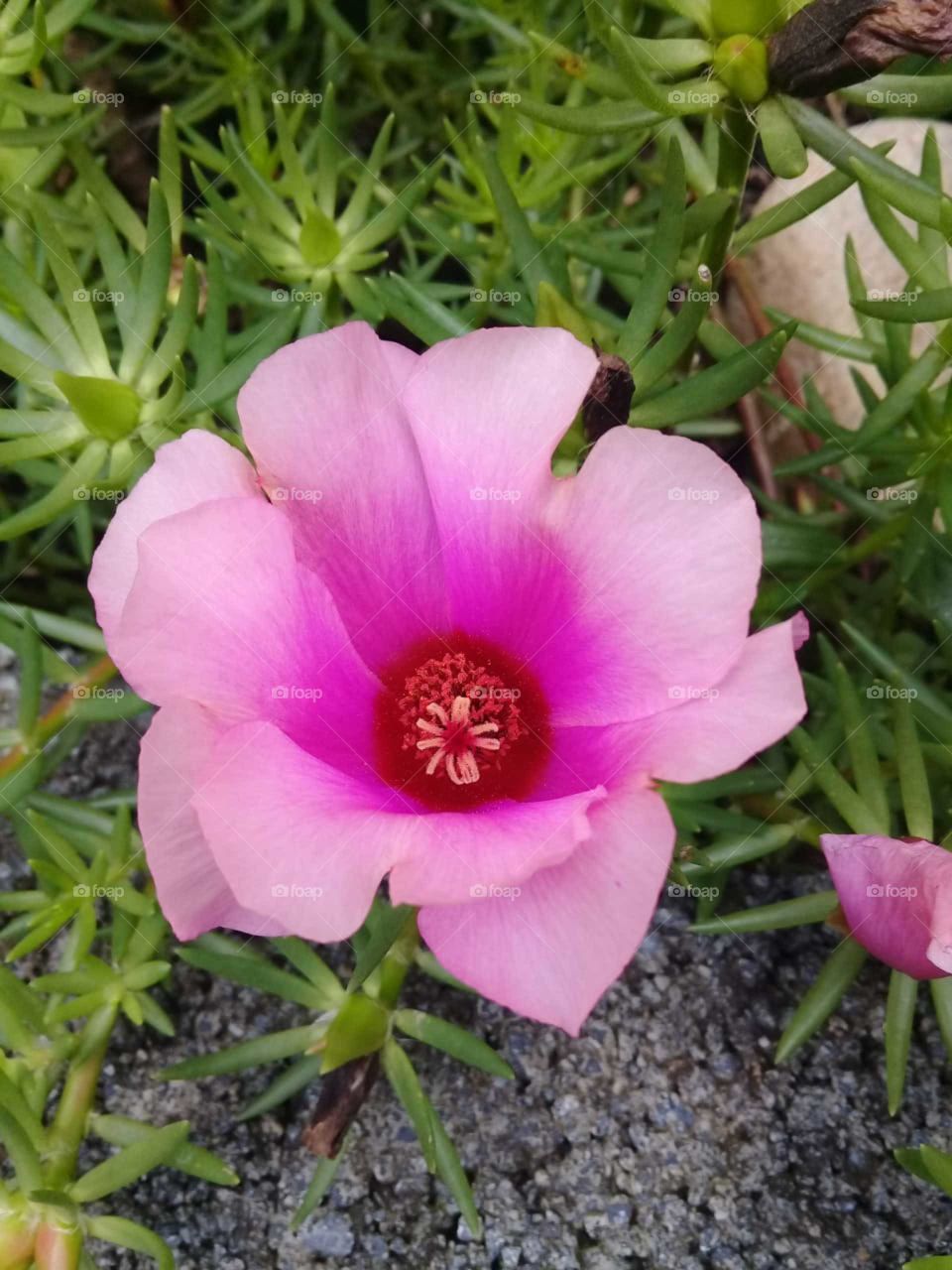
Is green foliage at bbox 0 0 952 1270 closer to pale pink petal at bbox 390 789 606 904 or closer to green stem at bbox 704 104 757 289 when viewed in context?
green stem at bbox 704 104 757 289

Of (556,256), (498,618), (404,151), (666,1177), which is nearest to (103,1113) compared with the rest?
(666,1177)

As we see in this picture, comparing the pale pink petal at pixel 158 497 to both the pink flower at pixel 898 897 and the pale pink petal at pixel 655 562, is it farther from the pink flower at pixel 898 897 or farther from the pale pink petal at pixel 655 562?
the pink flower at pixel 898 897

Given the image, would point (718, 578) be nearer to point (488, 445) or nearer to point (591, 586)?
point (591, 586)

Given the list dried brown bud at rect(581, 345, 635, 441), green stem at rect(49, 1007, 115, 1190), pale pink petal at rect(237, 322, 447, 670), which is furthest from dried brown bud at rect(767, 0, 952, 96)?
green stem at rect(49, 1007, 115, 1190)

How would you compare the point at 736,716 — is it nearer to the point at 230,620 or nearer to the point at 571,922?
the point at 571,922

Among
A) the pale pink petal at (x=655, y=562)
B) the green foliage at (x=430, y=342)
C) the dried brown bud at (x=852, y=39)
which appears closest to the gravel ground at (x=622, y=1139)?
the green foliage at (x=430, y=342)

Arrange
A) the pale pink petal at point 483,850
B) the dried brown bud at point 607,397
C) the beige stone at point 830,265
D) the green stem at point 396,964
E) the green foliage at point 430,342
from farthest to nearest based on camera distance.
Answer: the beige stone at point 830,265 → the green stem at point 396,964 → the green foliage at point 430,342 → the dried brown bud at point 607,397 → the pale pink petal at point 483,850

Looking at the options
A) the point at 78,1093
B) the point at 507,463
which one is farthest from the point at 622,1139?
the point at 507,463
